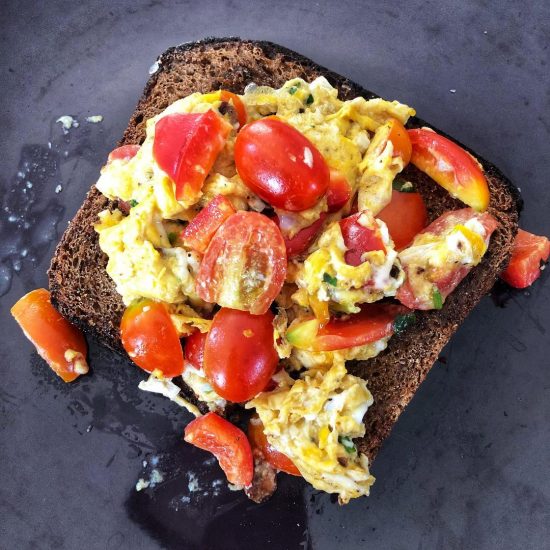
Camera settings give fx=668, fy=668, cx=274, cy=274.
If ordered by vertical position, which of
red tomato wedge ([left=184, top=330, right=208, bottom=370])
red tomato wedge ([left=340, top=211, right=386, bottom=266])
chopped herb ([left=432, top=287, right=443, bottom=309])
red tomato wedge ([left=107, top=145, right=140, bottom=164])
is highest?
red tomato wedge ([left=107, top=145, right=140, bottom=164])

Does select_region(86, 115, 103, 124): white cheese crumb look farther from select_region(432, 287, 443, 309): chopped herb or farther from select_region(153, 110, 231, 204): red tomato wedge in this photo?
select_region(432, 287, 443, 309): chopped herb

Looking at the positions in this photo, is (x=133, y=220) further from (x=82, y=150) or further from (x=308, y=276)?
(x=82, y=150)

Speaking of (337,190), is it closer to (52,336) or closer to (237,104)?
(237,104)

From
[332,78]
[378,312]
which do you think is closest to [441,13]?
[332,78]

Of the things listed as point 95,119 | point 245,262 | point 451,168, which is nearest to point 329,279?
point 245,262

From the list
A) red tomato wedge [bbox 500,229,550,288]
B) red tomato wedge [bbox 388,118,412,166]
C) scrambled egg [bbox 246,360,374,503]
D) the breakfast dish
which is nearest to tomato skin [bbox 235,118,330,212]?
the breakfast dish

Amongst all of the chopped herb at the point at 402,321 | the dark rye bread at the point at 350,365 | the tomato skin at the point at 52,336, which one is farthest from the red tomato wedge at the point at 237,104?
the tomato skin at the point at 52,336
